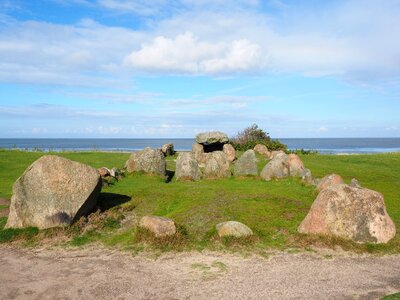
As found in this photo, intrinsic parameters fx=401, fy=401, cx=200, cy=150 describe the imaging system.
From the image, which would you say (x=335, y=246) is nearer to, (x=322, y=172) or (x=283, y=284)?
(x=283, y=284)

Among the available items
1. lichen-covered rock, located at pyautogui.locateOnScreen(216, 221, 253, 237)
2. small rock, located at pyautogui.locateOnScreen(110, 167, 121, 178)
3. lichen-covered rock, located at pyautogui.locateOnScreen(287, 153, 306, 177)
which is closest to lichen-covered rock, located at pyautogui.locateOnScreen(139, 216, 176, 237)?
lichen-covered rock, located at pyautogui.locateOnScreen(216, 221, 253, 237)

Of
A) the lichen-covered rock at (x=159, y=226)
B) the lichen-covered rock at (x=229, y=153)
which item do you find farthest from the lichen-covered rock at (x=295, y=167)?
the lichen-covered rock at (x=159, y=226)

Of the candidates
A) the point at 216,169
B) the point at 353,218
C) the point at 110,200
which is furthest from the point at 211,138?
the point at 353,218

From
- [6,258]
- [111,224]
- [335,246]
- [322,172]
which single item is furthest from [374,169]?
[6,258]

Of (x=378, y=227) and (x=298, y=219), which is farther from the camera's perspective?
(x=298, y=219)

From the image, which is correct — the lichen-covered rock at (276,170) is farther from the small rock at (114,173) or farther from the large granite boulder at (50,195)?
the large granite boulder at (50,195)

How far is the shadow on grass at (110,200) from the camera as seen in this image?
21.4 m

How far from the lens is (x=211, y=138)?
46219 mm

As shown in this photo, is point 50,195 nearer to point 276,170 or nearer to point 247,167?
point 247,167

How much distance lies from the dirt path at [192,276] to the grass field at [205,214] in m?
1.02

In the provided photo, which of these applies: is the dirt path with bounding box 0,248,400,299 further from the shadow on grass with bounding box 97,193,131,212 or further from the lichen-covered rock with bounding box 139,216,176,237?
the shadow on grass with bounding box 97,193,131,212

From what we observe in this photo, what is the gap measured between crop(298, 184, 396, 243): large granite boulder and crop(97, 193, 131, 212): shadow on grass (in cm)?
1051

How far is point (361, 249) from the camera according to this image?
15.6 metres

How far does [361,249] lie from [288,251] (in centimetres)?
286
